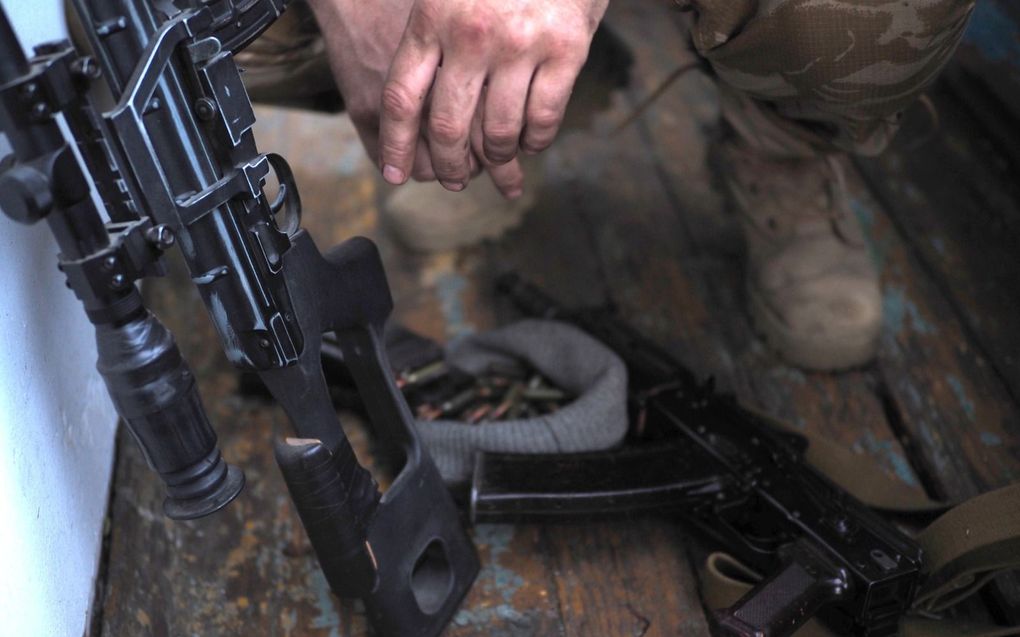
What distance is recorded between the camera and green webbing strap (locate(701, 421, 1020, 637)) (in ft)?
3.22

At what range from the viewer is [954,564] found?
101cm

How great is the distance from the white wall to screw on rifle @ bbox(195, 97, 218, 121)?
23 centimetres

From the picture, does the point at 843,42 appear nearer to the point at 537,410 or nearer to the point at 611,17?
the point at 537,410

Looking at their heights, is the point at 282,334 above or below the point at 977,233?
above

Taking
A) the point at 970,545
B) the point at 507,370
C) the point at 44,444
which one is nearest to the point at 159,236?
the point at 44,444

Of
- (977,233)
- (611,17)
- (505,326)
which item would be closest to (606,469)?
(505,326)

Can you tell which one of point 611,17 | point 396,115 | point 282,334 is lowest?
point 611,17

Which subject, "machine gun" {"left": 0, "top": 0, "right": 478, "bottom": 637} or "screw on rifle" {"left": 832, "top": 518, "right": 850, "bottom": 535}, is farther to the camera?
"screw on rifle" {"left": 832, "top": 518, "right": 850, "bottom": 535}

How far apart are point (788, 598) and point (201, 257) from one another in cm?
63

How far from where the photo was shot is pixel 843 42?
104 cm

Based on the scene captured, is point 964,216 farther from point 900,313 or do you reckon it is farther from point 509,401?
point 509,401

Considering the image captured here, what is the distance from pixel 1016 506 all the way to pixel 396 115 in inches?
28.5

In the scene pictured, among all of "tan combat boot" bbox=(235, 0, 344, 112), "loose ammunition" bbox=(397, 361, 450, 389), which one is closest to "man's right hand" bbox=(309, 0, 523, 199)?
"tan combat boot" bbox=(235, 0, 344, 112)

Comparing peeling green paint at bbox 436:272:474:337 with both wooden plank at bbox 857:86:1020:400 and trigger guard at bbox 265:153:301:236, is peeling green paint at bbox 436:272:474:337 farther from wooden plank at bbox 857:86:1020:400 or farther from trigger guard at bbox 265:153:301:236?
wooden plank at bbox 857:86:1020:400
